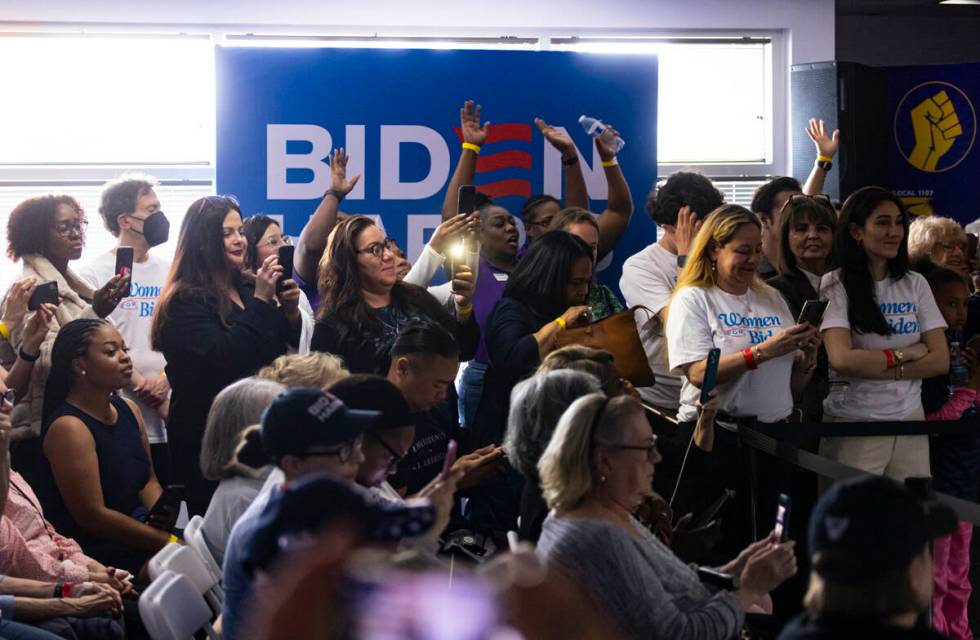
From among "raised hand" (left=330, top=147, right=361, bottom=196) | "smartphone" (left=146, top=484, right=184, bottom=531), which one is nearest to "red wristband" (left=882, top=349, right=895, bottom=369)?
"raised hand" (left=330, top=147, right=361, bottom=196)

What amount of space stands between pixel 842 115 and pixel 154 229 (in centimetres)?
424

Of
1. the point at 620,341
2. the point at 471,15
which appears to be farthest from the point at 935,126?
the point at 620,341

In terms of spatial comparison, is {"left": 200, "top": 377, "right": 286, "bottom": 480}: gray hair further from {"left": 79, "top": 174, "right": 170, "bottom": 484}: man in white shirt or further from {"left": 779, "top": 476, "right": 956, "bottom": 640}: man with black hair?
{"left": 779, "top": 476, "right": 956, "bottom": 640}: man with black hair

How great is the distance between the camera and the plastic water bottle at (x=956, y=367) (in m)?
5.11

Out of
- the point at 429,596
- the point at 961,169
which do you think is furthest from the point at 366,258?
the point at 961,169

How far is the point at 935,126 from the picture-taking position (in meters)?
8.05

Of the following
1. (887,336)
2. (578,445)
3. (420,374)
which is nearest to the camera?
(578,445)

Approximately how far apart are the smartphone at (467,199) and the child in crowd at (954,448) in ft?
6.31

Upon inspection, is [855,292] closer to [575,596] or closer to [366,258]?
[366,258]

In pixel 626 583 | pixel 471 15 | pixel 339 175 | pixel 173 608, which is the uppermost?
pixel 471 15

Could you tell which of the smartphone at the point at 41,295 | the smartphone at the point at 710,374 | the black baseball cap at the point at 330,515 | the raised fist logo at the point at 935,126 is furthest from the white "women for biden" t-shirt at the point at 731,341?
the raised fist logo at the point at 935,126

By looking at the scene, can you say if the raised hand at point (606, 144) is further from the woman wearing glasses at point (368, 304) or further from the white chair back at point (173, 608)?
the white chair back at point (173, 608)

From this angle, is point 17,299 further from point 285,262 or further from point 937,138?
point 937,138

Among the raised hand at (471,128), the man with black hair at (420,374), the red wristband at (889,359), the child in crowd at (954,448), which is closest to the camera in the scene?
the man with black hair at (420,374)
